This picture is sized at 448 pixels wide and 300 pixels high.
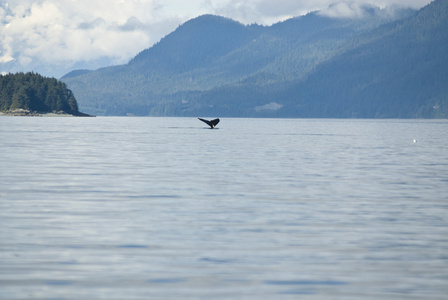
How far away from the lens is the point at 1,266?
18.9m

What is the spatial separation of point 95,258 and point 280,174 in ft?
87.6

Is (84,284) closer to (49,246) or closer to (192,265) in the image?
(192,265)

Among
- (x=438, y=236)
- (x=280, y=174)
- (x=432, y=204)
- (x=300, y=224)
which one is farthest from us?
(x=280, y=174)

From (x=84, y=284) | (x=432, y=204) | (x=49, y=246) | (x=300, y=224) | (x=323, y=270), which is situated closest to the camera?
(x=84, y=284)

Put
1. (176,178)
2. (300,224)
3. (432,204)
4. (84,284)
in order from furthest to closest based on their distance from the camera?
(176,178) → (432,204) → (300,224) → (84,284)

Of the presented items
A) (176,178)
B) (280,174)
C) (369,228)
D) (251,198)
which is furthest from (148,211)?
(280,174)

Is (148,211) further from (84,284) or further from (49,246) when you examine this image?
(84,284)

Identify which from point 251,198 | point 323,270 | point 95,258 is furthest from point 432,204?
point 95,258

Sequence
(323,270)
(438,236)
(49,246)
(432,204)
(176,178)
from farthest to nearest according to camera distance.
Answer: (176,178) → (432,204) → (438,236) → (49,246) → (323,270)

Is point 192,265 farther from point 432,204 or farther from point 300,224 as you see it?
point 432,204

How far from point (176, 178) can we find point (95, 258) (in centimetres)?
2219

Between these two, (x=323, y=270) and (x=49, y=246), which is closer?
(x=323, y=270)

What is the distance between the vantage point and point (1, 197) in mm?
32281

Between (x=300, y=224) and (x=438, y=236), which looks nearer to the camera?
(x=438, y=236)
